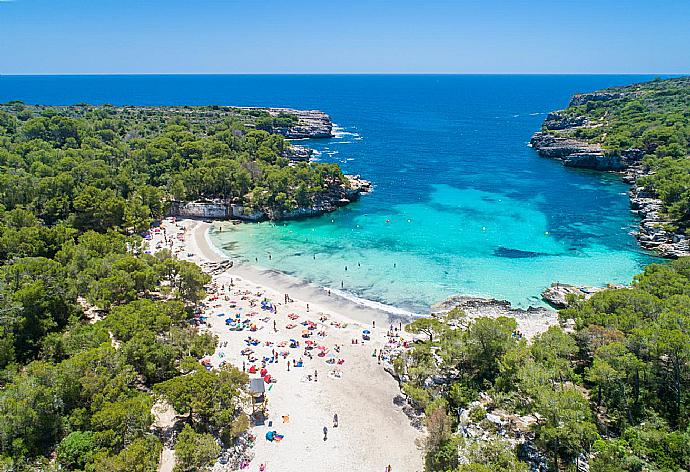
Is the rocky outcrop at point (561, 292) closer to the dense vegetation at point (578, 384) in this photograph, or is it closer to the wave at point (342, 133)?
the dense vegetation at point (578, 384)

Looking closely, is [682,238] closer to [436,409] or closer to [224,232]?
[436,409]

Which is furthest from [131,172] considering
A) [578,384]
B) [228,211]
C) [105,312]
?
[578,384]

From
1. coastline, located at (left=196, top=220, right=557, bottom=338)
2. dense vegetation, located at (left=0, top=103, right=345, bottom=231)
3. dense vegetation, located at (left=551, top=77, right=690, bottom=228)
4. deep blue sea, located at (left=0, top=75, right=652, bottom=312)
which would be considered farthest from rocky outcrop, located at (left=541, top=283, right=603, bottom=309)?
dense vegetation, located at (left=0, top=103, right=345, bottom=231)

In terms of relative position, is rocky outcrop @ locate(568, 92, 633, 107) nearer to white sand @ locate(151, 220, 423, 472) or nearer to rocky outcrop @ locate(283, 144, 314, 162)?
rocky outcrop @ locate(283, 144, 314, 162)

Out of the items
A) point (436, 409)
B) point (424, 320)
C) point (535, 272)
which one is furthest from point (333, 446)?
point (535, 272)

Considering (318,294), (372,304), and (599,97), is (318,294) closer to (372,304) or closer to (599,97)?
(372,304)
